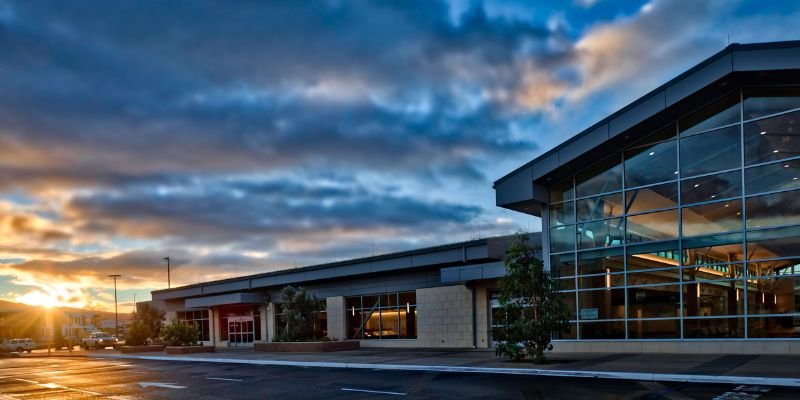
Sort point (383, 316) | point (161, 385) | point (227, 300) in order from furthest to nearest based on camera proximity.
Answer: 1. point (227, 300)
2. point (383, 316)
3. point (161, 385)

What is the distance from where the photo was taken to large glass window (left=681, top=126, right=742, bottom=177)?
72.9 feet

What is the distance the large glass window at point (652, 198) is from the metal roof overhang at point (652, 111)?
2.10 m

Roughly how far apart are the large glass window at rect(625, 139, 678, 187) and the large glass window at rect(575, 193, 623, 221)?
0.82 metres

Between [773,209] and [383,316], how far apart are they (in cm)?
2321

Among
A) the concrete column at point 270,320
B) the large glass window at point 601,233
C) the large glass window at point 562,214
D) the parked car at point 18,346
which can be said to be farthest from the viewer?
the parked car at point 18,346

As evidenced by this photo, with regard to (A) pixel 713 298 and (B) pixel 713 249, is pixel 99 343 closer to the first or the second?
(A) pixel 713 298

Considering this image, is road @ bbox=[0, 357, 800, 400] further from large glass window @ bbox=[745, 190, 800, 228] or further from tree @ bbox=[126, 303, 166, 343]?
tree @ bbox=[126, 303, 166, 343]

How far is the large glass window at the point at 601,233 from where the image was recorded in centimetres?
2500

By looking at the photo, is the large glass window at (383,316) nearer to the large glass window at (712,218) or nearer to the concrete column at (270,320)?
the concrete column at (270,320)

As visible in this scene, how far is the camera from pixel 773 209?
21172 millimetres

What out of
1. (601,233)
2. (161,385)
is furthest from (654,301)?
(161,385)

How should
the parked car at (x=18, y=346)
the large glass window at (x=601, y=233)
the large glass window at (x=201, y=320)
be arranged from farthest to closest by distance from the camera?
1. the parked car at (x=18, y=346)
2. the large glass window at (x=201, y=320)
3. the large glass window at (x=601, y=233)

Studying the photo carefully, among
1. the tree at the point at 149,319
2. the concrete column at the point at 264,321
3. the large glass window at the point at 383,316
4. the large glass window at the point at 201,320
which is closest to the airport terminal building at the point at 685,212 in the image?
the large glass window at the point at 383,316

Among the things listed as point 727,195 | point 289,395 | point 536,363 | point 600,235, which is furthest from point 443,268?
point 289,395
